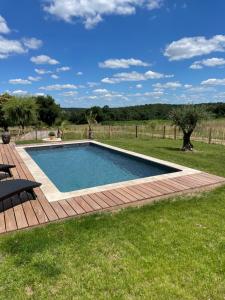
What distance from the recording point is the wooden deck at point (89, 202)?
423 centimetres

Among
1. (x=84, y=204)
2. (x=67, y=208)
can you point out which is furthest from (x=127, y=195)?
(x=67, y=208)

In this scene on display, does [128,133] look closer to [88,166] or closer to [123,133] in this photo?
[123,133]

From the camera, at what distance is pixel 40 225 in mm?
4070

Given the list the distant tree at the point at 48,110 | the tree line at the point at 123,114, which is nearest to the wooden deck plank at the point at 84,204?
the distant tree at the point at 48,110

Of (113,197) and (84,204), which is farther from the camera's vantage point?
(113,197)

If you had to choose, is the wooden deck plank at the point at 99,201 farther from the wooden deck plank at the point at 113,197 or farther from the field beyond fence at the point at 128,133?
the field beyond fence at the point at 128,133

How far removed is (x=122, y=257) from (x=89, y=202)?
1847 millimetres

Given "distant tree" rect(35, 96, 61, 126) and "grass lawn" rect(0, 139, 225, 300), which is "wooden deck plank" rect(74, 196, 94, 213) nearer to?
"grass lawn" rect(0, 139, 225, 300)

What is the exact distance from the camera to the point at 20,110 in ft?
88.2

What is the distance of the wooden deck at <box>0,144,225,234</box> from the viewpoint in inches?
167

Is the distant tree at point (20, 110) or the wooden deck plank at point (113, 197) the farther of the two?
the distant tree at point (20, 110)

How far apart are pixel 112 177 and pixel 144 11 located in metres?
11.0

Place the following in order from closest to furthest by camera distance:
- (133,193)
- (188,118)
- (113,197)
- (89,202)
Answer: (89,202) → (113,197) → (133,193) → (188,118)

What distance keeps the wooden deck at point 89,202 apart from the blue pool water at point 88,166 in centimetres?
159
